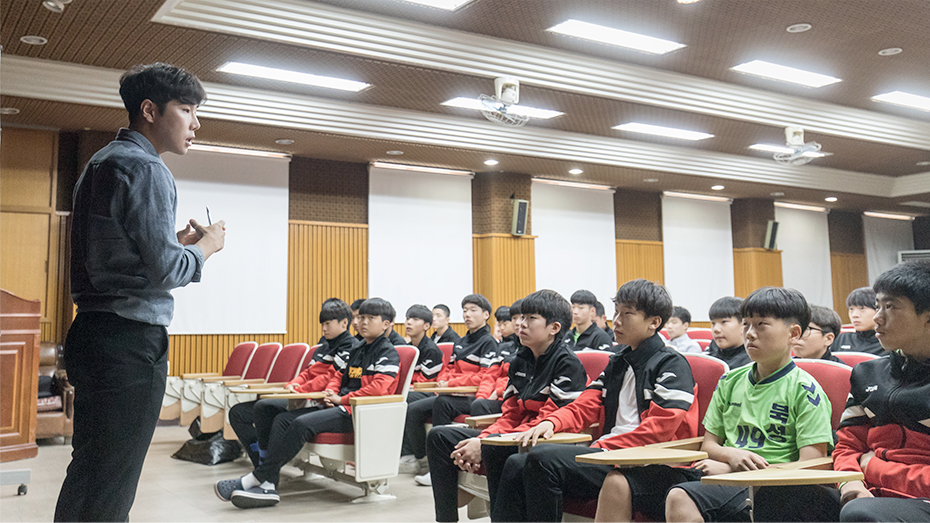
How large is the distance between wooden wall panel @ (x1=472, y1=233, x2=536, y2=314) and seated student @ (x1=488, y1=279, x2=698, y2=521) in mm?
7852

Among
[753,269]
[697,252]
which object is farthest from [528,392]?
[753,269]

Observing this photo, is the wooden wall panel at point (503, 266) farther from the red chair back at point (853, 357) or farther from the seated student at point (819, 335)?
the red chair back at point (853, 357)

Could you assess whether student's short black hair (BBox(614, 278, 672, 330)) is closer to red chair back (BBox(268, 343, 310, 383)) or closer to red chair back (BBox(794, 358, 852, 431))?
red chair back (BBox(794, 358, 852, 431))

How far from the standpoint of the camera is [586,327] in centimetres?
544

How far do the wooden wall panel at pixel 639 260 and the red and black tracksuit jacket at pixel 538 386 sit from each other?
9358 mm

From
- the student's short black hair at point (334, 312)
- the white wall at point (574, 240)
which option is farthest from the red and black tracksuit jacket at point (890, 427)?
the white wall at point (574, 240)

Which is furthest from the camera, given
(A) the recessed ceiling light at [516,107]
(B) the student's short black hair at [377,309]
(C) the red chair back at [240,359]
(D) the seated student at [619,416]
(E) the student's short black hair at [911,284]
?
(A) the recessed ceiling light at [516,107]

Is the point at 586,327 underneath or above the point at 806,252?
underneath

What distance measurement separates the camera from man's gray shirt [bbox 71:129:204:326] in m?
1.64

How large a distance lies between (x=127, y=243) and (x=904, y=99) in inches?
418

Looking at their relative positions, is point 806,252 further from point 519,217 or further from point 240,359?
point 240,359

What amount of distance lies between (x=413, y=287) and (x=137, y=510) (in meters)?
6.55

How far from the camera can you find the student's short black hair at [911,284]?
1.95 meters

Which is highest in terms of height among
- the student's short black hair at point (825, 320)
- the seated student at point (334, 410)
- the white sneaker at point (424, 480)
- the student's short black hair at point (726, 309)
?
the student's short black hair at point (726, 309)
